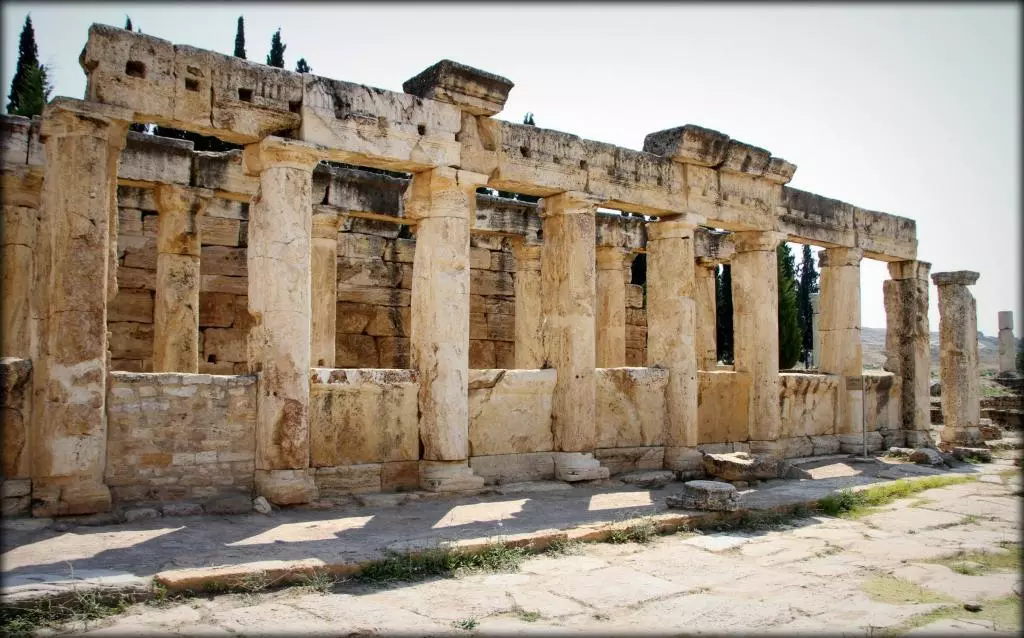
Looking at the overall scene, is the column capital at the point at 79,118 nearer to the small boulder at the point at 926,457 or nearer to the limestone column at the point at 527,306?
the limestone column at the point at 527,306

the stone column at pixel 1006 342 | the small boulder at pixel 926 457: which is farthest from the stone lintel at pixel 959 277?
the stone column at pixel 1006 342

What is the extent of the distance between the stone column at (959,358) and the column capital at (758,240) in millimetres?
4931

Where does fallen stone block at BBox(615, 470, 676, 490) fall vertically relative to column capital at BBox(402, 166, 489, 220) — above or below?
below

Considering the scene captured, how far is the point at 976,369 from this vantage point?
15219 millimetres

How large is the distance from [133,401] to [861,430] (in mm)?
11382

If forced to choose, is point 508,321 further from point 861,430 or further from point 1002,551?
point 1002,551

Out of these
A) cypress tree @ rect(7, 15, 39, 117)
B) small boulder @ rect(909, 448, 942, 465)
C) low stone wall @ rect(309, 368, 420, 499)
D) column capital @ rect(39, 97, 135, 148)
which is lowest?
small boulder @ rect(909, 448, 942, 465)

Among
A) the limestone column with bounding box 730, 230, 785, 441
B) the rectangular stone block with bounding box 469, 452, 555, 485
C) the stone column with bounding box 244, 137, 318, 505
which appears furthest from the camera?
the limestone column with bounding box 730, 230, 785, 441

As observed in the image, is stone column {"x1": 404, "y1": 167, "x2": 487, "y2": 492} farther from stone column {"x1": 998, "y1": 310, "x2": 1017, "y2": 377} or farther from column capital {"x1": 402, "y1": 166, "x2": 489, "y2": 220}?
stone column {"x1": 998, "y1": 310, "x2": 1017, "y2": 377}

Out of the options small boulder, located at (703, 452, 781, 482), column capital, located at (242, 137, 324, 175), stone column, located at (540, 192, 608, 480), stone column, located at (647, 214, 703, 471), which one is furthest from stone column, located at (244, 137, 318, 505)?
stone column, located at (647, 214, 703, 471)

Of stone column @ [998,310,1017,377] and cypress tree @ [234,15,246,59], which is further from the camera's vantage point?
stone column @ [998,310,1017,377]

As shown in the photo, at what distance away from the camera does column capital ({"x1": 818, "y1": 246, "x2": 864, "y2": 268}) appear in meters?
13.8

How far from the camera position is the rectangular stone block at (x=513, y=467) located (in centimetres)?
934

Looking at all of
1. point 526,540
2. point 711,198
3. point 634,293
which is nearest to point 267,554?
point 526,540
